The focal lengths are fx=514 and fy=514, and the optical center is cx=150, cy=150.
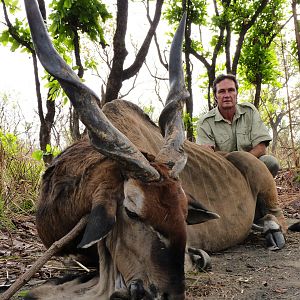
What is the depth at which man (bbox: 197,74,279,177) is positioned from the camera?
668cm

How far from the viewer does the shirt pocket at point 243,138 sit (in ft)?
22.1

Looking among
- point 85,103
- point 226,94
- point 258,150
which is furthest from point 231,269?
point 226,94

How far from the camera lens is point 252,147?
22.0 ft

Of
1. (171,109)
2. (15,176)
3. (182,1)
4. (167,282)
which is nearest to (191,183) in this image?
(171,109)

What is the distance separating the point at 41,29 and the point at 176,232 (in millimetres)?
1448

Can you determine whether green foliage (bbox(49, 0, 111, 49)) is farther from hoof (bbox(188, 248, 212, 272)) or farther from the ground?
hoof (bbox(188, 248, 212, 272))

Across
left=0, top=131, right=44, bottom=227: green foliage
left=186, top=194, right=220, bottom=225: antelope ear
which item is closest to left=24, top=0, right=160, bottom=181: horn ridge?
left=186, top=194, right=220, bottom=225: antelope ear

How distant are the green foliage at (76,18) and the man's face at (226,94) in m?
1.78

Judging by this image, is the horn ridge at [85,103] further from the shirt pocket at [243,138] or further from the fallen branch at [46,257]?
the shirt pocket at [243,138]

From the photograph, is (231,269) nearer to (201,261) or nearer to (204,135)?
(201,261)

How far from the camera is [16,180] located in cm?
691

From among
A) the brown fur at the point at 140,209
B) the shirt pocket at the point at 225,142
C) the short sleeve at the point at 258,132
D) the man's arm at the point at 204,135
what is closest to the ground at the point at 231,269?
the brown fur at the point at 140,209

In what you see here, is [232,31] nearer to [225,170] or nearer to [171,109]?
[225,170]

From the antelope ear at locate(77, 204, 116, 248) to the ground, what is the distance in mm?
837
